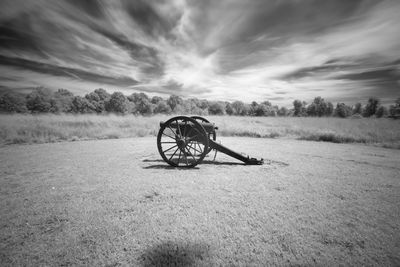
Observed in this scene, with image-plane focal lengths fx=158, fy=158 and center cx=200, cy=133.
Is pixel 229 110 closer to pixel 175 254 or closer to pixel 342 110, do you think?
pixel 342 110

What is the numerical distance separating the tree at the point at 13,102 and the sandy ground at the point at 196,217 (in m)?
41.1

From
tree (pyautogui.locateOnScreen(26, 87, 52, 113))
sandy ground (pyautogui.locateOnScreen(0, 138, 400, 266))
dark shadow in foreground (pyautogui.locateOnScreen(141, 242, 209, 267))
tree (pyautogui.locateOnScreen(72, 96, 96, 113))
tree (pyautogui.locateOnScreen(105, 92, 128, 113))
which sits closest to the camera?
dark shadow in foreground (pyautogui.locateOnScreen(141, 242, 209, 267))

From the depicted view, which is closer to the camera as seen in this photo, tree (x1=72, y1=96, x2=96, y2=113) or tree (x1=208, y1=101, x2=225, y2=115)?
tree (x1=72, y1=96, x2=96, y2=113)

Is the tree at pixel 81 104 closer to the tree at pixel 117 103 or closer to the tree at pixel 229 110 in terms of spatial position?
the tree at pixel 117 103

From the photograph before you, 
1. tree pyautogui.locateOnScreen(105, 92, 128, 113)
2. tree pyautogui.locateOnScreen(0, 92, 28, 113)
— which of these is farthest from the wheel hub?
tree pyautogui.locateOnScreen(105, 92, 128, 113)

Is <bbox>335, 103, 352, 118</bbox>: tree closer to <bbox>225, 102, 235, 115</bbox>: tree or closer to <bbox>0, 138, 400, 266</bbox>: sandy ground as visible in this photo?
<bbox>225, 102, 235, 115</bbox>: tree

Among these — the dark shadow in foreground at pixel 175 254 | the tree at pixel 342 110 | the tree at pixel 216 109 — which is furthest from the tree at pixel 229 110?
the dark shadow in foreground at pixel 175 254

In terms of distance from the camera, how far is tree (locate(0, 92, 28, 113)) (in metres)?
30.4

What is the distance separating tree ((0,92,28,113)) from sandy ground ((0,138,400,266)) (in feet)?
135

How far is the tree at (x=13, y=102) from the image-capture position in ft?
99.6

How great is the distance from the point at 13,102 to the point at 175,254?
50558 mm

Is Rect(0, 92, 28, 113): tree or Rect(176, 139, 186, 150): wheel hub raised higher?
Rect(0, 92, 28, 113): tree

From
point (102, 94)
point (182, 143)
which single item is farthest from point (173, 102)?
point (182, 143)

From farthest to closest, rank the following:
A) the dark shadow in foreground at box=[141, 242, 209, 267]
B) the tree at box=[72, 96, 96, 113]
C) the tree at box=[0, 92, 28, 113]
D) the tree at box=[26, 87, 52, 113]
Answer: the tree at box=[72, 96, 96, 113] → the tree at box=[26, 87, 52, 113] → the tree at box=[0, 92, 28, 113] → the dark shadow in foreground at box=[141, 242, 209, 267]
